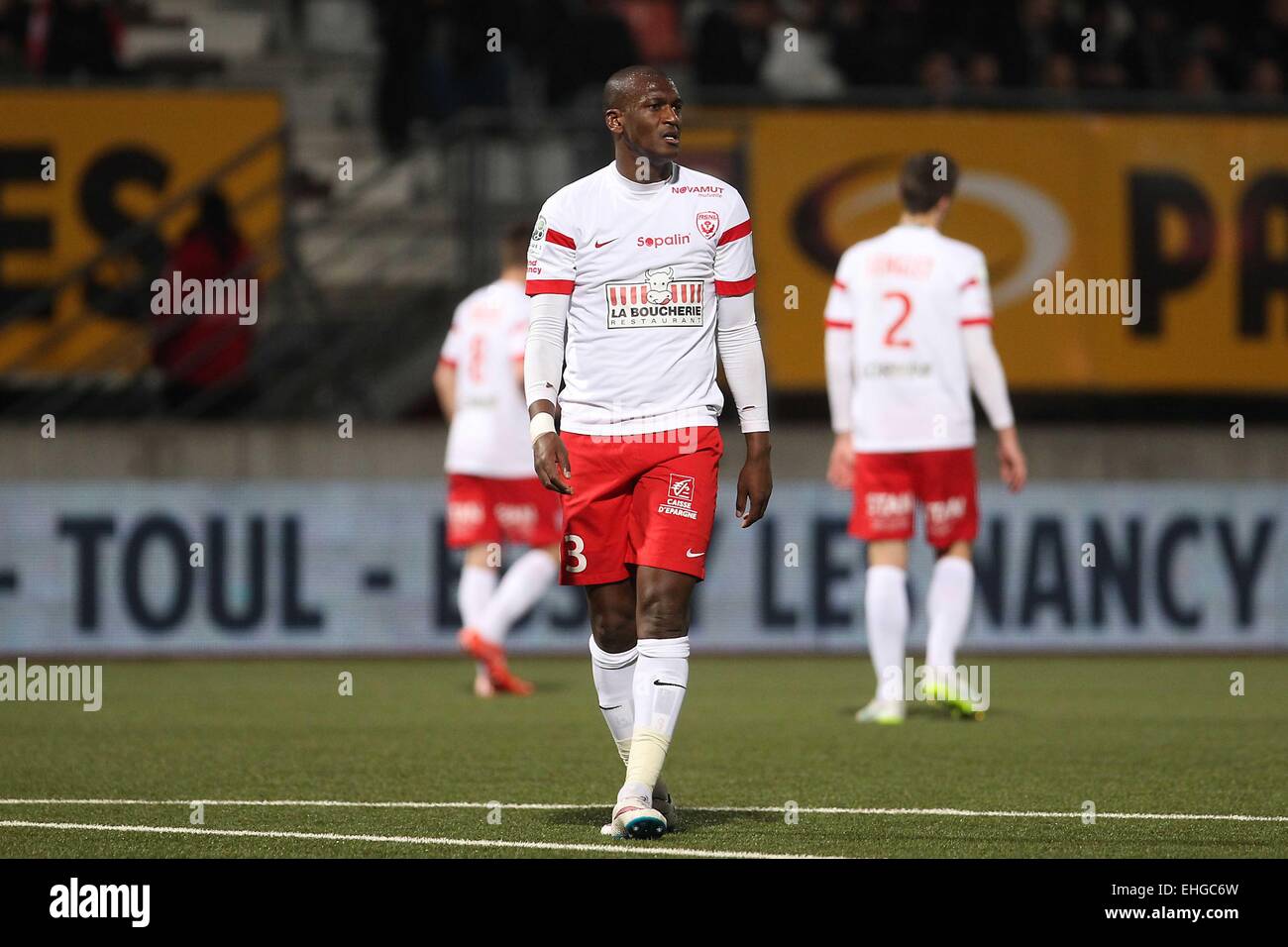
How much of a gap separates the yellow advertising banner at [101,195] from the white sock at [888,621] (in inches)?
238

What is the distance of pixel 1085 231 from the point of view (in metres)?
14.9

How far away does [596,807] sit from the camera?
7.02 meters

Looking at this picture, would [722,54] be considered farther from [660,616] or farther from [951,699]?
[660,616]

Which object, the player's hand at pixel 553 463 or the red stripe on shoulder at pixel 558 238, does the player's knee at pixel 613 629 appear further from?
the red stripe on shoulder at pixel 558 238

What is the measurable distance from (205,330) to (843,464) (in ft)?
18.9

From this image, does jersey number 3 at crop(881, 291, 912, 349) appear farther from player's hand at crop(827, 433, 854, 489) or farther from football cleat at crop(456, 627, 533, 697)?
football cleat at crop(456, 627, 533, 697)

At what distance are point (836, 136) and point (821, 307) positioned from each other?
1146mm

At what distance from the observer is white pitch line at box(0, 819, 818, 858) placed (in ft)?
19.4

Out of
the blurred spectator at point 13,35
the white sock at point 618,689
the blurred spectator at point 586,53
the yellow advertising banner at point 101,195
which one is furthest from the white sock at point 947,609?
the blurred spectator at point 13,35

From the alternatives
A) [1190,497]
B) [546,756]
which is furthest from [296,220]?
[546,756]

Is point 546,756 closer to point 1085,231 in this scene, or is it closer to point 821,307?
point 821,307

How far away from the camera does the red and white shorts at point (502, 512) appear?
1152 centimetres

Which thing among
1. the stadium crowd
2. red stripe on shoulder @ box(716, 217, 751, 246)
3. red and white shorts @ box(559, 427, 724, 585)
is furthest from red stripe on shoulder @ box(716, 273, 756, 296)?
the stadium crowd

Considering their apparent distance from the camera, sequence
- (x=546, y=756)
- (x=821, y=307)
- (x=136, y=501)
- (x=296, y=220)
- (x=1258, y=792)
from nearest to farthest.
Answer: (x=1258, y=792) → (x=546, y=756) → (x=136, y=501) → (x=821, y=307) → (x=296, y=220)
